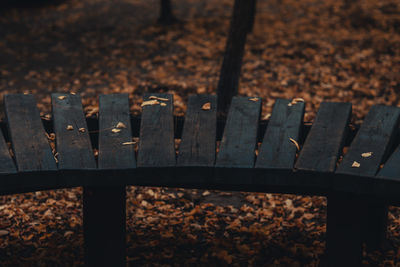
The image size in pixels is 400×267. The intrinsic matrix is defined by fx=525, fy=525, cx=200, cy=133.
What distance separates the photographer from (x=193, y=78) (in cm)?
719

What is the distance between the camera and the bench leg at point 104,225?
261 cm

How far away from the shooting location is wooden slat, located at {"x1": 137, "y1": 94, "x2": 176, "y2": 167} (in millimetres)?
2521

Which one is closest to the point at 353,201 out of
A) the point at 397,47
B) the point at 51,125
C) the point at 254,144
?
the point at 254,144

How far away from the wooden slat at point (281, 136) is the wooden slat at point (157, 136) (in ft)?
1.49

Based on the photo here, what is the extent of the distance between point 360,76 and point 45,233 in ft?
16.4

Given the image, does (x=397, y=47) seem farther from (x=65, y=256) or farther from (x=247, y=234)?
(x=65, y=256)

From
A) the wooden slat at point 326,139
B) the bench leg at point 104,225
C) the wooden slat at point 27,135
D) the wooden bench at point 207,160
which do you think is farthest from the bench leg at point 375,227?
the wooden slat at point 27,135

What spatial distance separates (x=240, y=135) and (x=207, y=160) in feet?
1.15

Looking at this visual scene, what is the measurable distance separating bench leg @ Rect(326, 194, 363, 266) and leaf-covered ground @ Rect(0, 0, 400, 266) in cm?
73

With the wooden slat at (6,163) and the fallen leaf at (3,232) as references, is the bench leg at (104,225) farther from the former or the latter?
the fallen leaf at (3,232)

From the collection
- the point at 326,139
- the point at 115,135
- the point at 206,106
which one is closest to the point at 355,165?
the point at 326,139

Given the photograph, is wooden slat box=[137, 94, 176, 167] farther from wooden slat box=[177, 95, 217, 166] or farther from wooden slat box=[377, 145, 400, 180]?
wooden slat box=[377, 145, 400, 180]

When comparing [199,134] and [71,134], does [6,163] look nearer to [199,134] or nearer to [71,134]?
[71,134]

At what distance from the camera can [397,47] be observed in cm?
826
